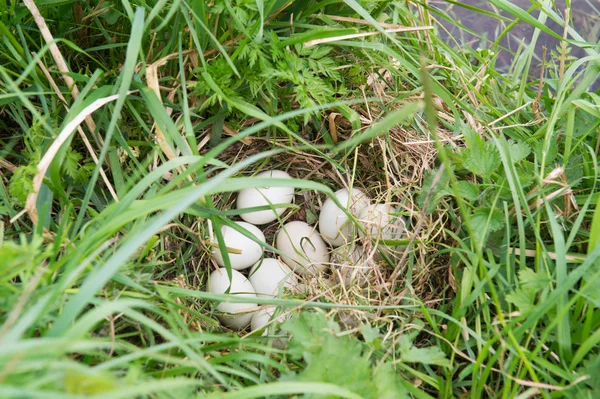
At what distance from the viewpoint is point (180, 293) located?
1.15 meters

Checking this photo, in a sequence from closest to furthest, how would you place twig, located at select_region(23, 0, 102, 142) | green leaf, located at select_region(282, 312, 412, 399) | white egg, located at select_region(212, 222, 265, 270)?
green leaf, located at select_region(282, 312, 412, 399), twig, located at select_region(23, 0, 102, 142), white egg, located at select_region(212, 222, 265, 270)

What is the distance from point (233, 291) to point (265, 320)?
0.11 metres

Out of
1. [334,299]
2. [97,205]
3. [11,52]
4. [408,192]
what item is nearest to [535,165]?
[408,192]

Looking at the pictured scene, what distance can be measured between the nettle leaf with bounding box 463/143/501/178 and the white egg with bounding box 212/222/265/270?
1.83 ft

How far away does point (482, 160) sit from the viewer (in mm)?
1321

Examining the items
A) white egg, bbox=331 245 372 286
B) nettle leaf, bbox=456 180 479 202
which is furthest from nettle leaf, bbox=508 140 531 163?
white egg, bbox=331 245 372 286

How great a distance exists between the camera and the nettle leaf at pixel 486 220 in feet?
4.15

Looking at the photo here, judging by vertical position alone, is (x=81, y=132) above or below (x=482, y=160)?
above

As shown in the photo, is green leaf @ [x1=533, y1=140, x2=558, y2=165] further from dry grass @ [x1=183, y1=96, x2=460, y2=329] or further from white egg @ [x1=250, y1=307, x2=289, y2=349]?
white egg @ [x1=250, y1=307, x2=289, y2=349]

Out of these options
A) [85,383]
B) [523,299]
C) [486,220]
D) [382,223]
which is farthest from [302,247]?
[85,383]

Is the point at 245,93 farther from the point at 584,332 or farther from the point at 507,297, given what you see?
the point at 584,332

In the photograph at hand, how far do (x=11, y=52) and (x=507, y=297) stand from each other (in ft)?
4.05

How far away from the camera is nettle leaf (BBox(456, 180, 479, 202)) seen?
1323 millimetres

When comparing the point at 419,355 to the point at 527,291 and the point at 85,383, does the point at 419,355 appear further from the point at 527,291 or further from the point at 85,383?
the point at 85,383
